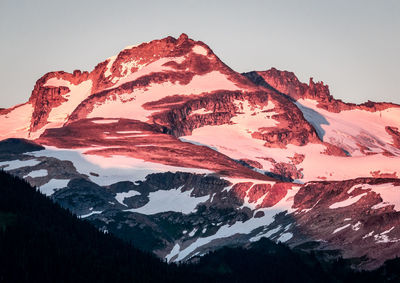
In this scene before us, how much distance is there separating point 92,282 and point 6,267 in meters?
16.1

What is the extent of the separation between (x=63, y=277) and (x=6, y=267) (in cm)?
1045

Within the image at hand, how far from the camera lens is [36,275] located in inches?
7657

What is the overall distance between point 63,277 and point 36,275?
16.5 feet

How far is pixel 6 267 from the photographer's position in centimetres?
19562

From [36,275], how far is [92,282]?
11.1 meters

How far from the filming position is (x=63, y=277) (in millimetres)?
196375

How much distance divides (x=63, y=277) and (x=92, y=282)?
6.20 metres

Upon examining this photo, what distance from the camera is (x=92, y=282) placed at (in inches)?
7869
